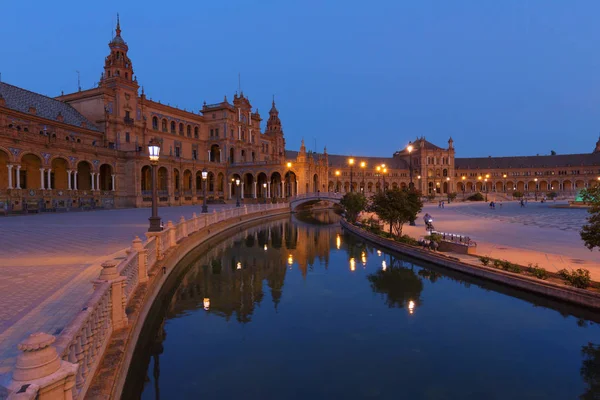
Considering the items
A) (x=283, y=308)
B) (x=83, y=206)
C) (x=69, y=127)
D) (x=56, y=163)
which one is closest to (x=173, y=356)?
(x=283, y=308)

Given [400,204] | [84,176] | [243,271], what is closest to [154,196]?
[243,271]

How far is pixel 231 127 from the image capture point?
222 ft

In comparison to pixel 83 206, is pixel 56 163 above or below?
above

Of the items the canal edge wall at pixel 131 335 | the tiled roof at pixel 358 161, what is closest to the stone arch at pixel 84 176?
the canal edge wall at pixel 131 335

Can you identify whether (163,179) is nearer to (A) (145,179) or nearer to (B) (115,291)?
(A) (145,179)

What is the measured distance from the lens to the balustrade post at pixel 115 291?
618 centimetres

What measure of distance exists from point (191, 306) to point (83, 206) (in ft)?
115

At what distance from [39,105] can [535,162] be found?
124m

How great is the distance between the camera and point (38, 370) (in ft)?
9.80

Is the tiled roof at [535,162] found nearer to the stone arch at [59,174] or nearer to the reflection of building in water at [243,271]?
the reflection of building in water at [243,271]

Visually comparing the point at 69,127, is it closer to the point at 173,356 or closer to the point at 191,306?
the point at 191,306

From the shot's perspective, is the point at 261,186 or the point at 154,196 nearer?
the point at 154,196

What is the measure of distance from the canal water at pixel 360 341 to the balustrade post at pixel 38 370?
377 cm

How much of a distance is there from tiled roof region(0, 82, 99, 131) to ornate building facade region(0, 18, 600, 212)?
6.4 inches
